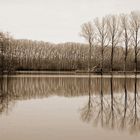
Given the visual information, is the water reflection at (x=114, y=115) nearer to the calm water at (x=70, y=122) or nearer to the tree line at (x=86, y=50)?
the calm water at (x=70, y=122)

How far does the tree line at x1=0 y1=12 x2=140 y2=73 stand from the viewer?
53.7m

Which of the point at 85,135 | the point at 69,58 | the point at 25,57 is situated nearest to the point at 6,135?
the point at 85,135

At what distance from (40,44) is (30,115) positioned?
82.3m

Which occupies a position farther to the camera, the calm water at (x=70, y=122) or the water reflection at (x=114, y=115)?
the water reflection at (x=114, y=115)

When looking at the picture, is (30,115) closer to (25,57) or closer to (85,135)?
(85,135)

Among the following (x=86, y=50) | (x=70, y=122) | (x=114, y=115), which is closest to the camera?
(x=70, y=122)

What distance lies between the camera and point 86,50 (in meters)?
89.8

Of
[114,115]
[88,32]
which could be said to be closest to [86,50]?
[88,32]

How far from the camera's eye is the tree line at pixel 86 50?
5367 cm

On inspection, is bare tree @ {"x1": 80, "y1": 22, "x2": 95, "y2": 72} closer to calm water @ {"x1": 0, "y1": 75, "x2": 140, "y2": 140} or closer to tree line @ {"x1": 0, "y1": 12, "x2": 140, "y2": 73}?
tree line @ {"x1": 0, "y1": 12, "x2": 140, "y2": 73}

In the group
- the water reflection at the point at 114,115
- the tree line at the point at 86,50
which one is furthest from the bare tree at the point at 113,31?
the water reflection at the point at 114,115

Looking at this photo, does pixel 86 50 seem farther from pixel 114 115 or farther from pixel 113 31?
pixel 114 115

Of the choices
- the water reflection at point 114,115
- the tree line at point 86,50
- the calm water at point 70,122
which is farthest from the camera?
→ the tree line at point 86,50

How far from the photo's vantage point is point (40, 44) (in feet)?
299
